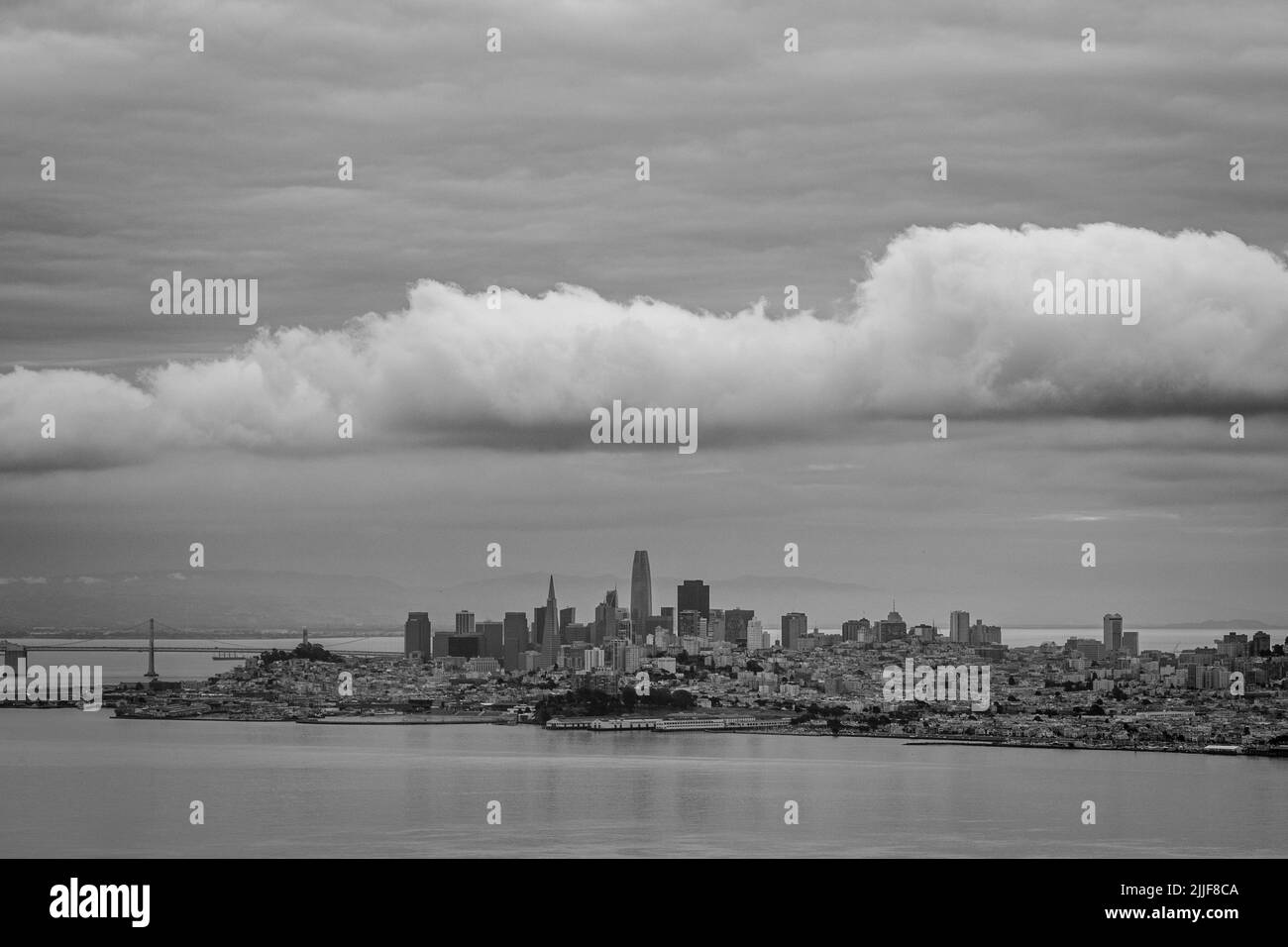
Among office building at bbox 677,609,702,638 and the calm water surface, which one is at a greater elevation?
office building at bbox 677,609,702,638

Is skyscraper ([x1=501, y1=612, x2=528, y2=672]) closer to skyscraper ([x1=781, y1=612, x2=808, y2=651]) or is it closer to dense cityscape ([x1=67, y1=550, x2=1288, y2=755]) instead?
dense cityscape ([x1=67, y1=550, x2=1288, y2=755])

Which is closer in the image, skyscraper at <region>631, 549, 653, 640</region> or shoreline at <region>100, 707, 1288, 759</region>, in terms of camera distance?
shoreline at <region>100, 707, 1288, 759</region>

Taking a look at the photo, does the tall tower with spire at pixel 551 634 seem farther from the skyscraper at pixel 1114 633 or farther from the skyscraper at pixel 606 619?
the skyscraper at pixel 1114 633

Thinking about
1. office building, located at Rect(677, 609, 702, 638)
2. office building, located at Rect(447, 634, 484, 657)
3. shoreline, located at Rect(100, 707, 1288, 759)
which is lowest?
shoreline, located at Rect(100, 707, 1288, 759)

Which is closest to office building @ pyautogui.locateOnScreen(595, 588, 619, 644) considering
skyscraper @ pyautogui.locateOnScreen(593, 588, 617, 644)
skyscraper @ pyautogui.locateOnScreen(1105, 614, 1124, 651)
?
skyscraper @ pyautogui.locateOnScreen(593, 588, 617, 644)

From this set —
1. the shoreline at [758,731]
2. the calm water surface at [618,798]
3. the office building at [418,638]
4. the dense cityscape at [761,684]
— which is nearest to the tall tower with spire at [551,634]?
the dense cityscape at [761,684]

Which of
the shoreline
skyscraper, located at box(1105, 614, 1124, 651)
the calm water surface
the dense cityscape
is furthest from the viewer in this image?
skyscraper, located at box(1105, 614, 1124, 651)

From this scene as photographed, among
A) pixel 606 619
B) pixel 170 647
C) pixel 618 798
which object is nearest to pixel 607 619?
pixel 606 619

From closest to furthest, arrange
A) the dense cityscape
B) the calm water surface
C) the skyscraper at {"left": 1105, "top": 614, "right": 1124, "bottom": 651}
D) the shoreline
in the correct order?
the calm water surface, the shoreline, the dense cityscape, the skyscraper at {"left": 1105, "top": 614, "right": 1124, "bottom": 651}
